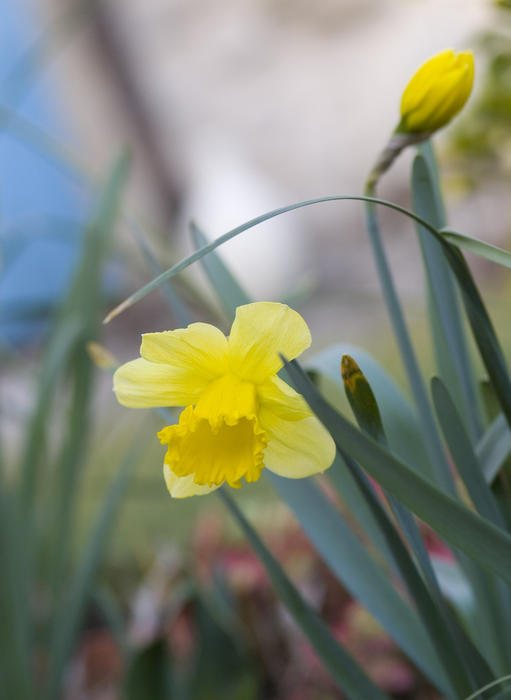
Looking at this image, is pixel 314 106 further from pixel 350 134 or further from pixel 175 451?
pixel 175 451

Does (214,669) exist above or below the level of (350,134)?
below

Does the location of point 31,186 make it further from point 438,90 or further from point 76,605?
point 438,90

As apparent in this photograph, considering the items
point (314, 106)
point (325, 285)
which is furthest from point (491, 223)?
point (314, 106)

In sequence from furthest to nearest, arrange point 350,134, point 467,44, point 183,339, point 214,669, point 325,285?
point 350,134, point 325,285, point 467,44, point 214,669, point 183,339

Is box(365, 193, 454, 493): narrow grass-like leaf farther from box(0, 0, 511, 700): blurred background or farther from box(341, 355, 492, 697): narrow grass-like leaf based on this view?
box(0, 0, 511, 700): blurred background

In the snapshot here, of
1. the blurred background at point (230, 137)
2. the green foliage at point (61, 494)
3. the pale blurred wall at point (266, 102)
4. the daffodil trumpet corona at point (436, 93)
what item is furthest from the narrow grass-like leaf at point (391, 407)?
the pale blurred wall at point (266, 102)

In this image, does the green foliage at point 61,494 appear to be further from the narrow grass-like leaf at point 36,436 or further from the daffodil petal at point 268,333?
the daffodil petal at point 268,333

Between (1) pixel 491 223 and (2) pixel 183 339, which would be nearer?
(2) pixel 183 339

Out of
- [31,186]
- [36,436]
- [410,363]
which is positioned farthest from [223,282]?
[31,186]
